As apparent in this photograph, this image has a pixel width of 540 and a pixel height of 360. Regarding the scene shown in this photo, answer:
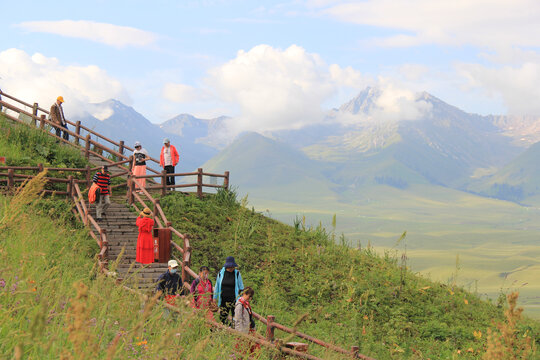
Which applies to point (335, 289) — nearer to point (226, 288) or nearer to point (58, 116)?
point (226, 288)

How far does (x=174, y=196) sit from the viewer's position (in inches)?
876

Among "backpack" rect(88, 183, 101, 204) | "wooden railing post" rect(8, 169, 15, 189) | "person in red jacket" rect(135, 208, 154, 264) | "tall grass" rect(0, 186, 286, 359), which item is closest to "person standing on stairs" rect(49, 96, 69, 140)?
"wooden railing post" rect(8, 169, 15, 189)

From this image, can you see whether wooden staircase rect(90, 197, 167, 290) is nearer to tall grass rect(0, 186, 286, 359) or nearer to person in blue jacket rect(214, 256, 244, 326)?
person in blue jacket rect(214, 256, 244, 326)

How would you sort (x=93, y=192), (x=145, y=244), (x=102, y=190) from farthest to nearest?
(x=102, y=190) < (x=93, y=192) < (x=145, y=244)

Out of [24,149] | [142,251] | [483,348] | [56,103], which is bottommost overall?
[483,348]

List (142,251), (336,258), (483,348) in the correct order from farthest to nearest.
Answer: (336,258)
(483,348)
(142,251)

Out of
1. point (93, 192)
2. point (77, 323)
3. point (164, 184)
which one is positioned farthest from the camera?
point (164, 184)

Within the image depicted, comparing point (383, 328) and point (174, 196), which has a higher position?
point (174, 196)

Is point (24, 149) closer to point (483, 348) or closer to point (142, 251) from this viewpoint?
point (142, 251)

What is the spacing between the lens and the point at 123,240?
17.0 meters

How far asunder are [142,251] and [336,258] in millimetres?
8850

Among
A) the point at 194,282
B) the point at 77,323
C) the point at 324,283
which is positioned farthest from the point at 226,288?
the point at 324,283

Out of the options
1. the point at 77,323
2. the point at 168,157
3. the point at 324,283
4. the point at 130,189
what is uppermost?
the point at 168,157

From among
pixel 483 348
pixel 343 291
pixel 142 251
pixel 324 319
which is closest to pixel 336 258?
pixel 343 291
